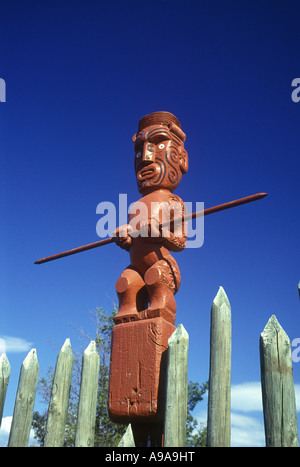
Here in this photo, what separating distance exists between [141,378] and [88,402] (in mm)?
676

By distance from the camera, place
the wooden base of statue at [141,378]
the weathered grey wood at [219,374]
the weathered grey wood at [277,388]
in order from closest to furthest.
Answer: the weathered grey wood at [277,388]
the weathered grey wood at [219,374]
the wooden base of statue at [141,378]

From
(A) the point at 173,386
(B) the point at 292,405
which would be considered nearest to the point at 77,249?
(A) the point at 173,386

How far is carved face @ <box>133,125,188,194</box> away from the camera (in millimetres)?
4918

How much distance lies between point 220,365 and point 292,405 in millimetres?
446

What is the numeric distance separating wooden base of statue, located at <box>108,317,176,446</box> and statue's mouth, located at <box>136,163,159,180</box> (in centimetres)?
172

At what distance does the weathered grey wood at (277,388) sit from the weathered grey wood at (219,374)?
0.22m

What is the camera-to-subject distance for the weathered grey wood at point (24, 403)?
10.1 feet

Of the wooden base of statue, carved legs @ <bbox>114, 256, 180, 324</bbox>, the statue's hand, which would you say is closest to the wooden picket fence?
the wooden base of statue

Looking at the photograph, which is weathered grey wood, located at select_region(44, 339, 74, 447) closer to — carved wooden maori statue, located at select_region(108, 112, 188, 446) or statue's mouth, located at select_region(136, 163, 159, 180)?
carved wooden maori statue, located at select_region(108, 112, 188, 446)

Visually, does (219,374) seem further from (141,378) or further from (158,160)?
(158,160)

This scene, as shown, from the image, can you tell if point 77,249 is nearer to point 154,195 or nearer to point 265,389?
point 154,195

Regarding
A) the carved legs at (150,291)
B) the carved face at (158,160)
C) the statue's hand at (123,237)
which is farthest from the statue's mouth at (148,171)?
the carved legs at (150,291)

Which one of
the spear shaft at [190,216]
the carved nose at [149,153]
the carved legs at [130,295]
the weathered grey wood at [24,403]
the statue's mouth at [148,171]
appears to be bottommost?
the weathered grey wood at [24,403]

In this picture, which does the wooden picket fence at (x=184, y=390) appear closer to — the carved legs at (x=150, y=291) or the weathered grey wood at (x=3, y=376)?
the weathered grey wood at (x=3, y=376)
